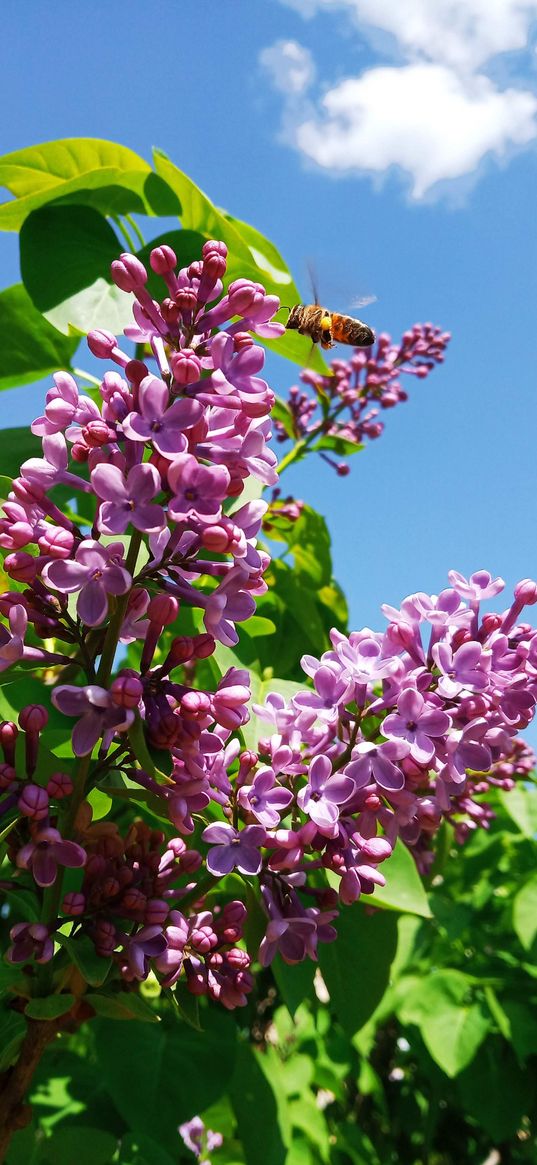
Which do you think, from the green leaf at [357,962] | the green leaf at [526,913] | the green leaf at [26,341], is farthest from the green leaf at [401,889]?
the green leaf at [526,913]

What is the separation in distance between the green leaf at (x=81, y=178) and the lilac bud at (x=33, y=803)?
145 cm

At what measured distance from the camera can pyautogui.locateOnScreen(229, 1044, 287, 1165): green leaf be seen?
2.30m

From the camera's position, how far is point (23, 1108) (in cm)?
130

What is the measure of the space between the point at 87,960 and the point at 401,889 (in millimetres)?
761

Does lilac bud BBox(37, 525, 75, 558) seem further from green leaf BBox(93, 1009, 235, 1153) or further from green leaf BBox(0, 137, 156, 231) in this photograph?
green leaf BBox(93, 1009, 235, 1153)

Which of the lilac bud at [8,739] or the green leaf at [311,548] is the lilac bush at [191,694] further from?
the green leaf at [311,548]

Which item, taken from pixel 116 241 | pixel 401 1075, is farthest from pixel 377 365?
pixel 401 1075

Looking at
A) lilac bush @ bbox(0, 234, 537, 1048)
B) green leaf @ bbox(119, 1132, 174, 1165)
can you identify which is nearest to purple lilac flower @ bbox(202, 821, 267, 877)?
lilac bush @ bbox(0, 234, 537, 1048)

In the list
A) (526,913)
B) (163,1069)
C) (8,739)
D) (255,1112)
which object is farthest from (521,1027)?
(8,739)

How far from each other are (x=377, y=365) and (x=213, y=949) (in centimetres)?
234

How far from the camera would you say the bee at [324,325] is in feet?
7.70

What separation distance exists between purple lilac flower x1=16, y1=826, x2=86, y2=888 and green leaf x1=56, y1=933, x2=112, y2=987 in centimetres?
8

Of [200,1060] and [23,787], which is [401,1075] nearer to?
[200,1060]

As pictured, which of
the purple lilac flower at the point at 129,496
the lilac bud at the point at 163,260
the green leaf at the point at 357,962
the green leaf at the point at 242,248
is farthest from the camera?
the green leaf at the point at 242,248
